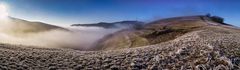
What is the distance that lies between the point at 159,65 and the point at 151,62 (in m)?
1.17

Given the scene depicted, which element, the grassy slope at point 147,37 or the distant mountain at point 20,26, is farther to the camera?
the distant mountain at point 20,26

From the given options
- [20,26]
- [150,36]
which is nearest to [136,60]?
[150,36]

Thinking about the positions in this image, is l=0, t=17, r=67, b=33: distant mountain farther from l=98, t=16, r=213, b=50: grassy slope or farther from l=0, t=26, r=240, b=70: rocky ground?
l=0, t=26, r=240, b=70: rocky ground

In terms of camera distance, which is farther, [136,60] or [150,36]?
[150,36]

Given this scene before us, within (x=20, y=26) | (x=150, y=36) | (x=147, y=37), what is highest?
(x=20, y=26)

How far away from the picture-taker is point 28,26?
448 feet

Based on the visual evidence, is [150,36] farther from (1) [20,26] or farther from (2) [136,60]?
(1) [20,26]

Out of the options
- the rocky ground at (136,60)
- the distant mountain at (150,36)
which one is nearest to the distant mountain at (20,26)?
the distant mountain at (150,36)

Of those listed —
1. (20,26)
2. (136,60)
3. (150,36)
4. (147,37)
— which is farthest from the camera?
(20,26)

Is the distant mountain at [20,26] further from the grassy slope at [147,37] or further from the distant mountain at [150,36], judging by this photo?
the grassy slope at [147,37]

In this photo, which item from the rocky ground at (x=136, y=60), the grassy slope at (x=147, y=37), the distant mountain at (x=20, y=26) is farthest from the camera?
the distant mountain at (x=20, y=26)

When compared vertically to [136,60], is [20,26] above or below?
below

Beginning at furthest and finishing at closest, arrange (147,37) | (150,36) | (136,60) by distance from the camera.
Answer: (147,37) → (150,36) → (136,60)

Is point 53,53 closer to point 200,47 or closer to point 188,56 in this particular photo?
point 188,56
